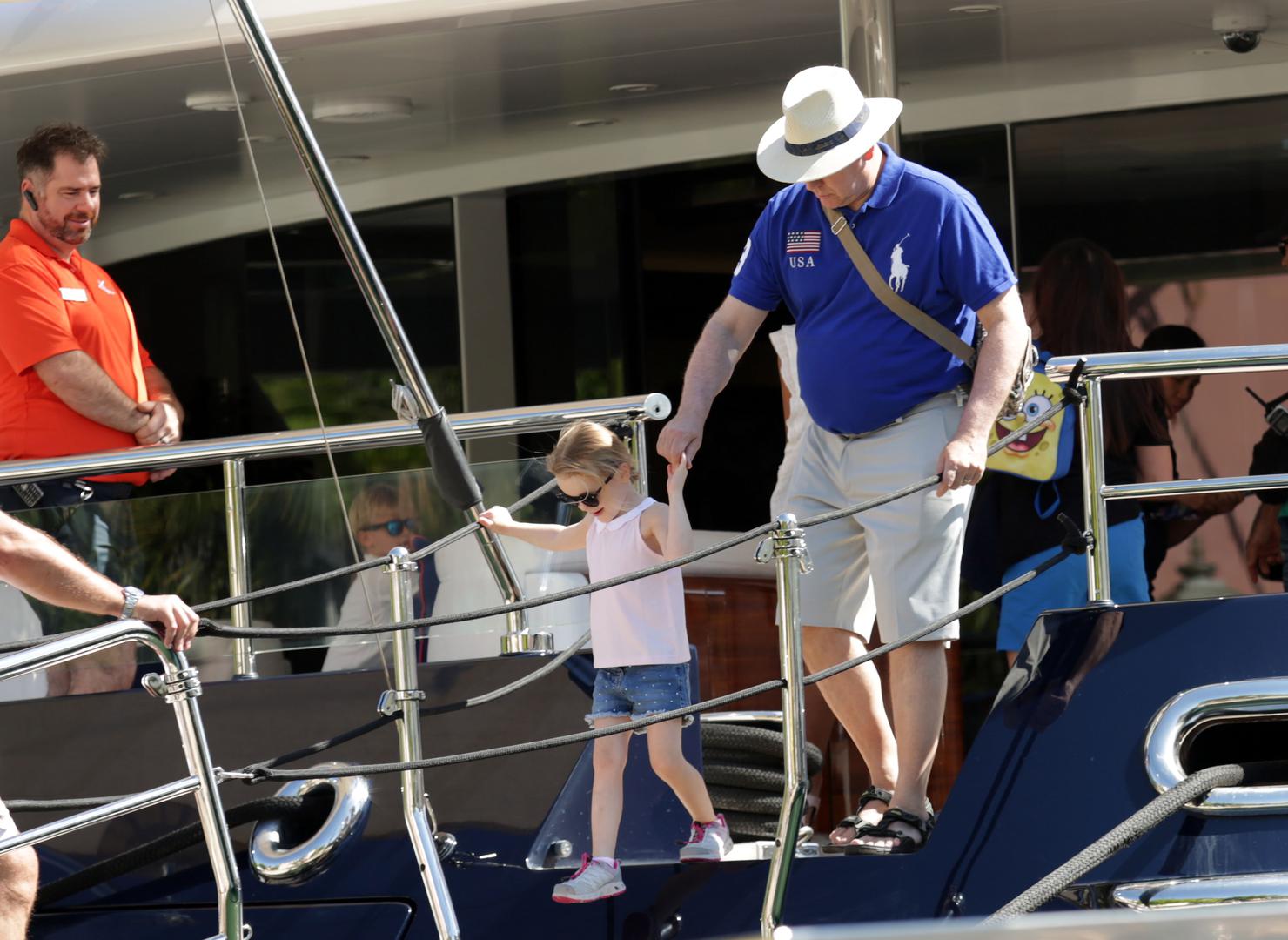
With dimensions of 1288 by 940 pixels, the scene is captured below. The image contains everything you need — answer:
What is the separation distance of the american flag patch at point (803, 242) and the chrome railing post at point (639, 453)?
23.4 inches

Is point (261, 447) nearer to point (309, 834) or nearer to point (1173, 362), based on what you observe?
point (309, 834)

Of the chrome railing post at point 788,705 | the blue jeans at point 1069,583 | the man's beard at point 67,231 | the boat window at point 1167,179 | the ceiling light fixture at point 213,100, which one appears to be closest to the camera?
the chrome railing post at point 788,705

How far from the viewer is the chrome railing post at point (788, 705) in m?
3.68

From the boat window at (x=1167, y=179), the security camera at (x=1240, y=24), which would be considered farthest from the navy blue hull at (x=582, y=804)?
the boat window at (x=1167, y=179)

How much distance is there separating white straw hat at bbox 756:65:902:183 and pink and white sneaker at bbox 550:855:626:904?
1549 millimetres

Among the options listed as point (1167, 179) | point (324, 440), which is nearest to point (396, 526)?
point (324, 440)

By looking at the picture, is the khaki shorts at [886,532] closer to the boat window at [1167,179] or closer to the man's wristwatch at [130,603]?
the man's wristwatch at [130,603]

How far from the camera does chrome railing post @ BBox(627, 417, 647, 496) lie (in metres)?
4.49

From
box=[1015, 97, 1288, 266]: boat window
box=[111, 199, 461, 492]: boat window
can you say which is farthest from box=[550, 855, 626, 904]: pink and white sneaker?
box=[111, 199, 461, 492]: boat window

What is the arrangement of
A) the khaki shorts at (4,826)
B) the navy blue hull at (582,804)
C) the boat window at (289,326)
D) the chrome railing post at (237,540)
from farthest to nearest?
1. the boat window at (289,326)
2. the chrome railing post at (237,540)
3. the navy blue hull at (582,804)
4. the khaki shorts at (4,826)

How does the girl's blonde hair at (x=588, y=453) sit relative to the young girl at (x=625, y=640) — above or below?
above

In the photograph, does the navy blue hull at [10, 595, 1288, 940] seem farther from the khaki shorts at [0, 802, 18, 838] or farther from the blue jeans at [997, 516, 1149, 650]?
the blue jeans at [997, 516, 1149, 650]

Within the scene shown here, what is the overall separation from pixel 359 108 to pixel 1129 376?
15.4ft

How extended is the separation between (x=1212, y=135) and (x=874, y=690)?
14.2 ft
